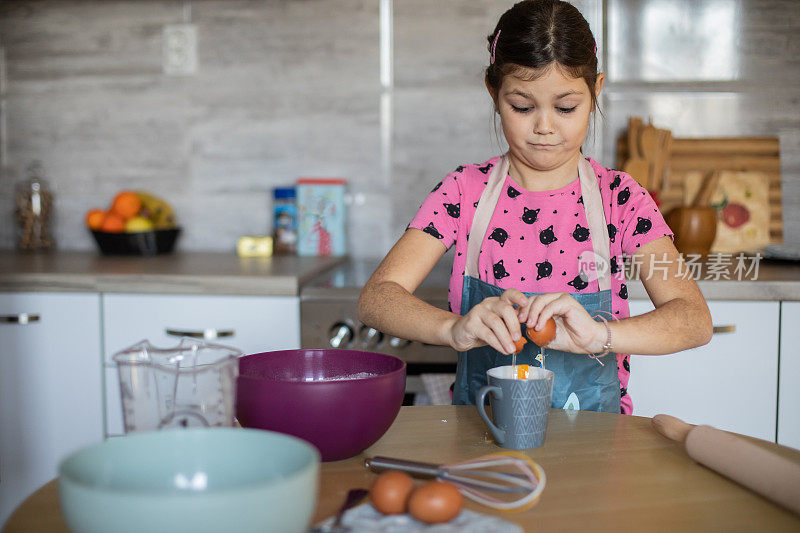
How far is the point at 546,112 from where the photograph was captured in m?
1.20

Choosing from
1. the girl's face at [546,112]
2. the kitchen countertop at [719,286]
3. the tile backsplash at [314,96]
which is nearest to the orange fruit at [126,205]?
the tile backsplash at [314,96]

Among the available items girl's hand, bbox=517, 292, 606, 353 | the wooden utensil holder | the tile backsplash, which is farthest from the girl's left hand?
the tile backsplash

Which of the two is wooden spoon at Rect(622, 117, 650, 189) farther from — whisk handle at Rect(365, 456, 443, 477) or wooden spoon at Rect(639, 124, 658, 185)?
whisk handle at Rect(365, 456, 443, 477)

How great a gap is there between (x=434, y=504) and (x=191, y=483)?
20cm

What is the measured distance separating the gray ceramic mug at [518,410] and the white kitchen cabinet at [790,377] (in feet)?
3.75

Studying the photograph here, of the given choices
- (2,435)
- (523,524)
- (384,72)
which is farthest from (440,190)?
(2,435)

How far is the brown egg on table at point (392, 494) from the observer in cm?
66

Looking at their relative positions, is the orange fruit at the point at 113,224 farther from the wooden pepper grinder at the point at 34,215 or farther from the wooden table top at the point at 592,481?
the wooden table top at the point at 592,481

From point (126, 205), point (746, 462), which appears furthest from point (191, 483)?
point (126, 205)

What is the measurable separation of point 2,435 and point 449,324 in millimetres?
1420

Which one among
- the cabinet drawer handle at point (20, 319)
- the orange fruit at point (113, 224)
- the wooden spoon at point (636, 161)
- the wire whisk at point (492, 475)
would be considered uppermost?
the wooden spoon at point (636, 161)

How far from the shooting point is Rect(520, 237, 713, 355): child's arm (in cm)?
96

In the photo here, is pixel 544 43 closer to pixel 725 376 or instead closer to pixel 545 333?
pixel 545 333

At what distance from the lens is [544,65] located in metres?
1.19
